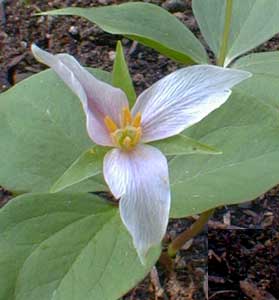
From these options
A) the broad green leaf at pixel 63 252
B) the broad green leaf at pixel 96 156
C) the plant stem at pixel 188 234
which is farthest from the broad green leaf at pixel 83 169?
the plant stem at pixel 188 234

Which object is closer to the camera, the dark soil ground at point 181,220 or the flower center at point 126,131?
the flower center at point 126,131

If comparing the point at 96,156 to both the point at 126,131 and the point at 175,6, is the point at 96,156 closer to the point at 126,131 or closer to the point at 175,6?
the point at 126,131

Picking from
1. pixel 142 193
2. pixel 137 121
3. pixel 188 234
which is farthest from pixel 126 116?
pixel 188 234

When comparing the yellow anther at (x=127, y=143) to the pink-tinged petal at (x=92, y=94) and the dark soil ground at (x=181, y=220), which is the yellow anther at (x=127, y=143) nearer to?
the pink-tinged petal at (x=92, y=94)

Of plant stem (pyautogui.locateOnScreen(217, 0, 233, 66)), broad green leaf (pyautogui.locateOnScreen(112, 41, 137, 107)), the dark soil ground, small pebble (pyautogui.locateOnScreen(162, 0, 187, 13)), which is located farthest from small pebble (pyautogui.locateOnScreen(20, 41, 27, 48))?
broad green leaf (pyautogui.locateOnScreen(112, 41, 137, 107))

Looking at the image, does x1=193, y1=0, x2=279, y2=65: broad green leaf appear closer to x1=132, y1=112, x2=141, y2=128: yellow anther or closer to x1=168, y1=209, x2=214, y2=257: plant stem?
x1=168, y1=209, x2=214, y2=257: plant stem
